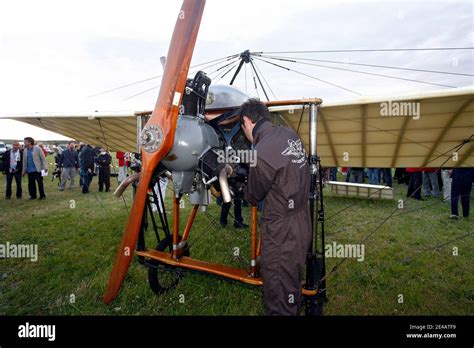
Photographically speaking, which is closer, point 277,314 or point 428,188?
point 277,314

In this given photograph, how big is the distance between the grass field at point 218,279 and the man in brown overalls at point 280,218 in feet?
4.33

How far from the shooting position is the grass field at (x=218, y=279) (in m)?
3.61

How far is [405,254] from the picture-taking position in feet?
17.8

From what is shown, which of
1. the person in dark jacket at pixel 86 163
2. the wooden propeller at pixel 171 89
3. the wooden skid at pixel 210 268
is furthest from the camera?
the person in dark jacket at pixel 86 163

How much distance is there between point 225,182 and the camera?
2867 mm

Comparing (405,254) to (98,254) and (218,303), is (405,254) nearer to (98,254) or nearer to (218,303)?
(218,303)

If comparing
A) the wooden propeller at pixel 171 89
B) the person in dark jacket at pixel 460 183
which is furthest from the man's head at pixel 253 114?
the person in dark jacket at pixel 460 183

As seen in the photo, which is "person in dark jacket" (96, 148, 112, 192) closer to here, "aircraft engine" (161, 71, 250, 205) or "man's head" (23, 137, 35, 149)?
"man's head" (23, 137, 35, 149)

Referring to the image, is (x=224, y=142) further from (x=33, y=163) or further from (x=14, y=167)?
(x=14, y=167)

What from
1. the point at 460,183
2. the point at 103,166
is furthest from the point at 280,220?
the point at 103,166

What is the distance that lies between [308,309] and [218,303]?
125 centimetres

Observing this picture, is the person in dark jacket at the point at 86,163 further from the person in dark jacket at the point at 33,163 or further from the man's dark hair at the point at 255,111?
the man's dark hair at the point at 255,111
